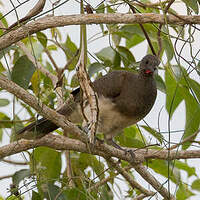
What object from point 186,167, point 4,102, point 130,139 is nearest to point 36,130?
point 4,102

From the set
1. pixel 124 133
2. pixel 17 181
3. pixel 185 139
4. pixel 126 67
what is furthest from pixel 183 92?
pixel 17 181

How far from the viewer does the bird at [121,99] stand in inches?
113

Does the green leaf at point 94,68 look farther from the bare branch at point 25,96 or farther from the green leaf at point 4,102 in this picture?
the bare branch at point 25,96

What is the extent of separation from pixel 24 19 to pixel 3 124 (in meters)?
0.96

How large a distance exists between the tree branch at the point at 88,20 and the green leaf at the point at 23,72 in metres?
0.54

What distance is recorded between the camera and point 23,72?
7.38ft

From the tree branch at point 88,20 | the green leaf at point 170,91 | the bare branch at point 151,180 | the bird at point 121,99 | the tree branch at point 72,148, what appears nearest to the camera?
the tree branch at point 88,20

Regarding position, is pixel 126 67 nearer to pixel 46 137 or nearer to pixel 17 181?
pixel 46 137

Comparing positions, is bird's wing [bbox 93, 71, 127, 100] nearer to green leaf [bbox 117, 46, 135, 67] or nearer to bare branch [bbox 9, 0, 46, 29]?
green leaf [bbox 117, 46, 135, 67]

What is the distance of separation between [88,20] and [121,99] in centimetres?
138

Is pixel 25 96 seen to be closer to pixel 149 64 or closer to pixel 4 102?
pixel 4 102

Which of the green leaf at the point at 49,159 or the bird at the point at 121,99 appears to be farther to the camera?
the bird at the point at 121,99

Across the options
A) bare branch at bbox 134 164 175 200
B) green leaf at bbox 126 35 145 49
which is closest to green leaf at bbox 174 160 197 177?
bare branch at bbox 134 164 175 200

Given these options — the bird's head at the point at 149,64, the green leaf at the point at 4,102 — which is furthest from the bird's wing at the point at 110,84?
the green leaf at the point at 4,102
